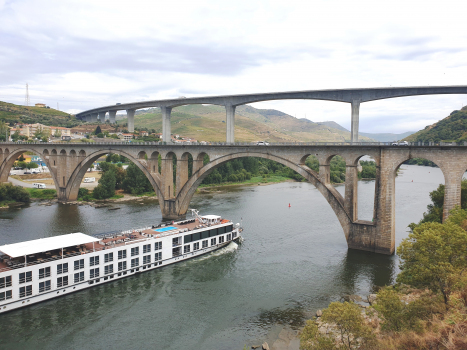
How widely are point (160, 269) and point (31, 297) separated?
10519 mm

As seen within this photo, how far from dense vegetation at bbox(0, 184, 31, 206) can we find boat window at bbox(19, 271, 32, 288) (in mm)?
43817

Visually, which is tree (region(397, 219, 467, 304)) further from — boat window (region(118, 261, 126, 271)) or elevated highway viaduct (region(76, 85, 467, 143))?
boat window (region(118, 261, 126, 271))

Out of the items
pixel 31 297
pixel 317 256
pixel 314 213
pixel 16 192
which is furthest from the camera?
pixel 16 192

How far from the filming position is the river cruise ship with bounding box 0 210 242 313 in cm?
2484

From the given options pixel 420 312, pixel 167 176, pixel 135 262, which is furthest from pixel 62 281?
pixel 167 176

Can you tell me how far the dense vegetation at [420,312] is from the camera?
1466 cm

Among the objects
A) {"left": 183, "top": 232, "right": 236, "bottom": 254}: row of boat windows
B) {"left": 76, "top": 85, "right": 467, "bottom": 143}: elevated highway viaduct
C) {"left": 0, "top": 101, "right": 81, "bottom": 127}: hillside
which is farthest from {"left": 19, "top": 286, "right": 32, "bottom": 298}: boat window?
{"left": 0, "top": 101, "right": 81, "bottom": 127}: hillside

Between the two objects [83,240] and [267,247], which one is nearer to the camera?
[83,240]

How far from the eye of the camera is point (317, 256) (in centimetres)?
3453

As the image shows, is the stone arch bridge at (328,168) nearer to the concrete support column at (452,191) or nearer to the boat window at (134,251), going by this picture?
the concrete support column at (452,191)

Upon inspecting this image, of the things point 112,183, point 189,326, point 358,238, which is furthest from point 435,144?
point 112,183

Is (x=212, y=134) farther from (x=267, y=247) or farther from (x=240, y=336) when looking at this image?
(x=240, y=336)

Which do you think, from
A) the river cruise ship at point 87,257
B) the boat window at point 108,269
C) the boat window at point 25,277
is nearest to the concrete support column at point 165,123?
the river cruise ship at point 87,257

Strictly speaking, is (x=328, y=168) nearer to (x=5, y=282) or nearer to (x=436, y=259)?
(x=436, y=259)
